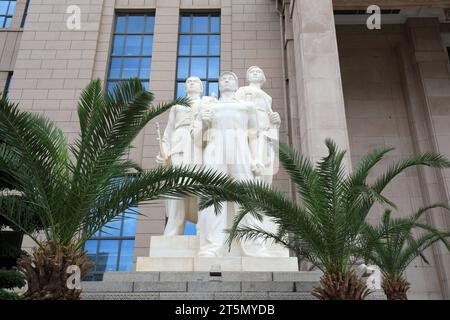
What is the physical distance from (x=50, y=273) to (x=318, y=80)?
10332 mm

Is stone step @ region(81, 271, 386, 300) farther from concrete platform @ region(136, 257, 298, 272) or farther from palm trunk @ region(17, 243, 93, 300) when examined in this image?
palm trunk @ region(17, 243, 93, 300)

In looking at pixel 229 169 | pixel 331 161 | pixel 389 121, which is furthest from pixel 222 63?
pixel 331 161

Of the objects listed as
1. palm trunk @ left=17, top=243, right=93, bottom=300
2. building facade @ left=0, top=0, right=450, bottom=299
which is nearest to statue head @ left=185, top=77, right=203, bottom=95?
palm trunk @ left=17, top=243, right=93, bottom=300

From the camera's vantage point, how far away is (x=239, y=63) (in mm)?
19625

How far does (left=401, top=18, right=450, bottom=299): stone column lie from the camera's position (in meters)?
17.4

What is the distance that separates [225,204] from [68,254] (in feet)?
12.4

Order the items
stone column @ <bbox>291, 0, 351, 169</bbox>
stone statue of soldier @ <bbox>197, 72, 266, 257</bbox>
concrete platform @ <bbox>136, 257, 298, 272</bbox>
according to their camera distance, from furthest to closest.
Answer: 1. stone column @ <bbox>291, 0, 351, 169</bbox>
2. stone statue of soldier @ <bbox>197, 72, 266, 257</bbox>
3. concrete platform @ <bbox>136, 257, 298, 272</bbox>

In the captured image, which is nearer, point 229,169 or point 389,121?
point 229,169

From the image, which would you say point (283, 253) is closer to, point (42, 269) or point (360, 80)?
point (42, 269)

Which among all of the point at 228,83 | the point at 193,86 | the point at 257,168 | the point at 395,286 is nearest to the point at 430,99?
the point at 395,286

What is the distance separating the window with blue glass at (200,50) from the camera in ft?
65.1

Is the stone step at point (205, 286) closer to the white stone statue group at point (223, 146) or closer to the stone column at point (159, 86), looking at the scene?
the white stone statue group at point (223, 146)

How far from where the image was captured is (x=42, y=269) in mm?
6027

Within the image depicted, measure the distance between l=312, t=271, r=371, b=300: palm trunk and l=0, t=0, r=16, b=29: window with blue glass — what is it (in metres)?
19.9
